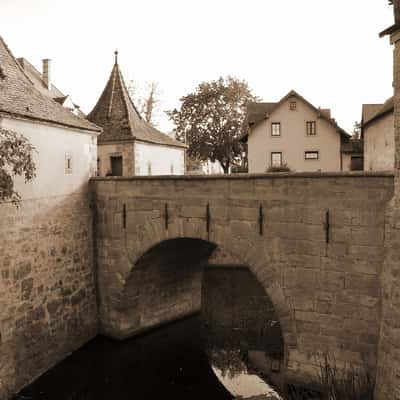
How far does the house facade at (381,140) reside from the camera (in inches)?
710

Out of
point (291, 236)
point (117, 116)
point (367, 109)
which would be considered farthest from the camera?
point (367, 109)

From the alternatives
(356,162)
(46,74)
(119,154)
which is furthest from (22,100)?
(356,162)

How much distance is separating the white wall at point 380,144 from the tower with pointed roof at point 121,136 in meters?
9.90

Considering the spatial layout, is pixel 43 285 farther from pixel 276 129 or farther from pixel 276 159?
pixel 276 129

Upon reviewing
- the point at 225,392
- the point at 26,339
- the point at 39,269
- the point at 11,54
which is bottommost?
the point at 225,392

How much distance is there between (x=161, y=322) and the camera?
15016 millimetres

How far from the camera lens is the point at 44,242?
38.6 ft

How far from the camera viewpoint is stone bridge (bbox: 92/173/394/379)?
29.0 ft

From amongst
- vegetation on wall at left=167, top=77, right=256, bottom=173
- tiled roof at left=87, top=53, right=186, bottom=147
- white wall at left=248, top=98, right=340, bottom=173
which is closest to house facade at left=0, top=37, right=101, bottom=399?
tiled roof at left=87, top=53, right=186, bottom=147

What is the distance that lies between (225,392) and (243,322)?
4506 millimetres

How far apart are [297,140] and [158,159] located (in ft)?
33.8

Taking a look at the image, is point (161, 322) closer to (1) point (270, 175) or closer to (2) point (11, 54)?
(1) point (270, 175)

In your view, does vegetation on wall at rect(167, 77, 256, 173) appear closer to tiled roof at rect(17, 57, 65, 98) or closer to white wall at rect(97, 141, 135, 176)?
tiled roof at rect(17, 57, 65, 98)

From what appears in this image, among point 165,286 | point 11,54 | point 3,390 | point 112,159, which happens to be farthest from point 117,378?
point 112,159
